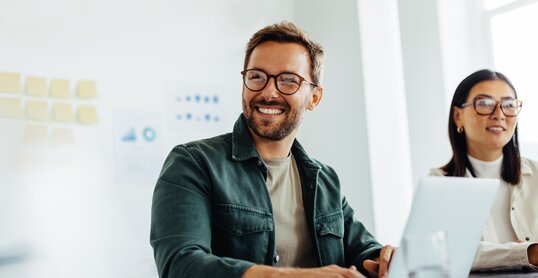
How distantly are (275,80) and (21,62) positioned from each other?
1.23 m

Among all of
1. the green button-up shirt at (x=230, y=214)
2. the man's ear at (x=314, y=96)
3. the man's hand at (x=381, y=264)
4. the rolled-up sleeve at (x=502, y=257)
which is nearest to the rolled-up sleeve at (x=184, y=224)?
the green button-up shirt at (x=230, y=214)

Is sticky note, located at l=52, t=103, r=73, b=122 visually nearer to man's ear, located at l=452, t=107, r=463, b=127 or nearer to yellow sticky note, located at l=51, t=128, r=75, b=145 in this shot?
yellow sticky note, located at l=51, t=128, r=75, b=145

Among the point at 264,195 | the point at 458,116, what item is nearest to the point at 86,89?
the point at 264,195

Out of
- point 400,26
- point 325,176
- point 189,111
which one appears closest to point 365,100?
point 400,26

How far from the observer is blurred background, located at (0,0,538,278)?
229cm

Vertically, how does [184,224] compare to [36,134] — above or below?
below

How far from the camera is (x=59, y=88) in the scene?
239 centimetres

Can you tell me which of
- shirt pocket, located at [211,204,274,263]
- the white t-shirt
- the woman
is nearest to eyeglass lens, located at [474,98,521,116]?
the woman

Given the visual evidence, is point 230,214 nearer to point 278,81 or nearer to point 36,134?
point 278,81

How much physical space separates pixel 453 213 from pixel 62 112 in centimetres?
184

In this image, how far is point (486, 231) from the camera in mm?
1860

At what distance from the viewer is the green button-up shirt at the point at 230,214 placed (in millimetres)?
1192

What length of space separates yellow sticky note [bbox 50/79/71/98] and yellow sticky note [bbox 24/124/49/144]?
152mm

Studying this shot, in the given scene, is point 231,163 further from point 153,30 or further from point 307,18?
point 307,18
